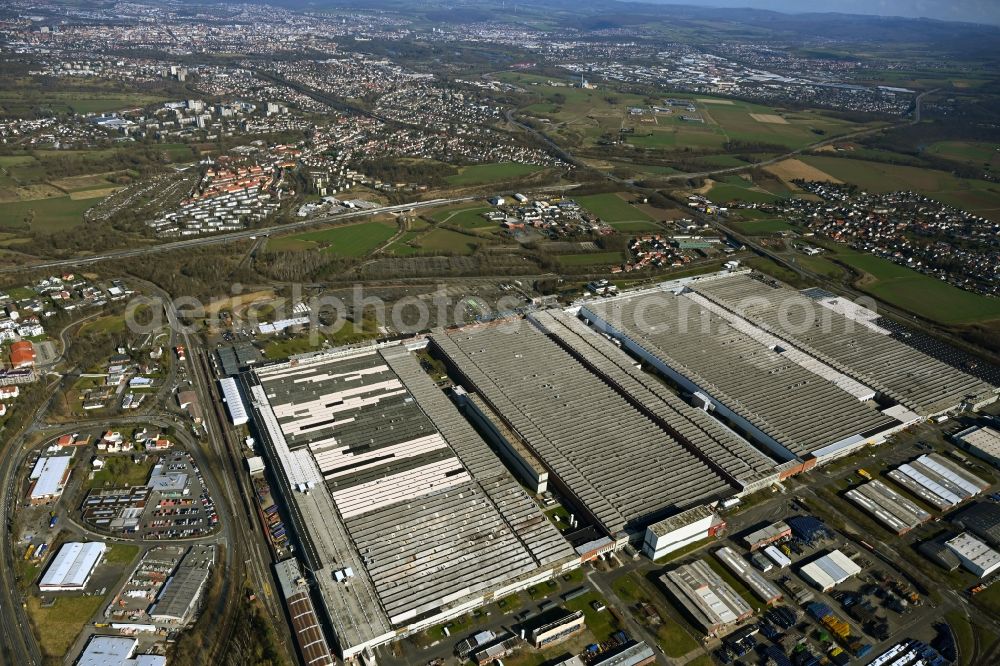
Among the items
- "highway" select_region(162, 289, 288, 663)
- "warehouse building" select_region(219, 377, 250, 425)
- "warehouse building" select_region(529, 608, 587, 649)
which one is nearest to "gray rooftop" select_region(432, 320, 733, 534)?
"warehouse building" select_region(529, 608, 587, 649)

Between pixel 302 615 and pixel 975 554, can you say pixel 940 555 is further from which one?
pixel 302 615

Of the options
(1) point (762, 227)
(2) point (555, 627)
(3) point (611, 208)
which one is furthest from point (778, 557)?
(3) point (611, 208)

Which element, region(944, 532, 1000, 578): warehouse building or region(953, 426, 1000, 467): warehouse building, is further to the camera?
region(953, 426, 1000, 467): warehouse building

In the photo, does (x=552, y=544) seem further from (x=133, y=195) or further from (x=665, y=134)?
(x=665, y=134)

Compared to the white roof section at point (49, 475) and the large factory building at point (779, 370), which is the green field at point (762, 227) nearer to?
the large factory building at point (779, 370)

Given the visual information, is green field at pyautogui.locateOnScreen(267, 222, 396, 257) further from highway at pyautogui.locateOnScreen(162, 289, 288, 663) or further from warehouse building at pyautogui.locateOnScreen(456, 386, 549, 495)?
warehouse building at pyautogui.locateOnScreen(456, 386, 549, 495)

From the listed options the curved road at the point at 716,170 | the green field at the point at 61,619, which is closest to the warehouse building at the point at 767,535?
the green field at the point at 61,619
